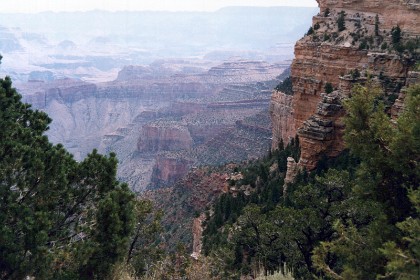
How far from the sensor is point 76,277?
13680 mm

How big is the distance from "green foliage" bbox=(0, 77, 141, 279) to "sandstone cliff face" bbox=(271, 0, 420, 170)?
13.6 m

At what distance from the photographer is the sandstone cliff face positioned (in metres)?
26.2

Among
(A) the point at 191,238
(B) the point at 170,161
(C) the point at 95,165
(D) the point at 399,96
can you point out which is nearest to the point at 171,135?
(B) the point at 170,161

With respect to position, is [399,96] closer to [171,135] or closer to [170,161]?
[170,161]

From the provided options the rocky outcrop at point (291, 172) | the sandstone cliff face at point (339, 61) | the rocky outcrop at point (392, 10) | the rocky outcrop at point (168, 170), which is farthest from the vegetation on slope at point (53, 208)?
the rocky outcrop at point (168, 170)

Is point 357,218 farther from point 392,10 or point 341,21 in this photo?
point 341,21

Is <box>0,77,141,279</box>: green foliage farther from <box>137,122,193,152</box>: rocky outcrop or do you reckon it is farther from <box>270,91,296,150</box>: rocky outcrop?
<box>137,122,193,152</box>: rocky outcrop

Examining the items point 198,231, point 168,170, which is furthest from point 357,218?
point 168,170

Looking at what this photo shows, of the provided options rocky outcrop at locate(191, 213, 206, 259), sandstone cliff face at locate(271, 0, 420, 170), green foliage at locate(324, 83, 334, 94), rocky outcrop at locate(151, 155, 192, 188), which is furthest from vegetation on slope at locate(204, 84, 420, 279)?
rocky outcrop at locate(151, 155, 192, 188)

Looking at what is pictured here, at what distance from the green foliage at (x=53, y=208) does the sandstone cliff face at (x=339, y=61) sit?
44.7 feet

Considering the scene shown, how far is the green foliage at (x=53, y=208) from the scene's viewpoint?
12.5m

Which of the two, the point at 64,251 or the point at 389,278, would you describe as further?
the point at 64,251

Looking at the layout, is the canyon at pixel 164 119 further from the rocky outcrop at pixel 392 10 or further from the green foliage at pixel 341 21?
the rocky outcrop at pixel 392 10

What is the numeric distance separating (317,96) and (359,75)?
5.86 m
